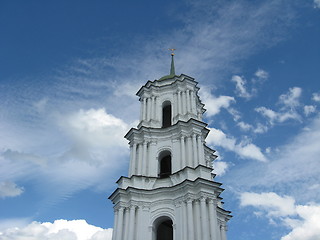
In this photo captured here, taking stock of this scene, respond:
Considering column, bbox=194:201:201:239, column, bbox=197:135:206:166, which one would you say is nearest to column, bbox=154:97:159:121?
column, bbox=197:135:206:166

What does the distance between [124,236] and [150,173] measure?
17.6 ft

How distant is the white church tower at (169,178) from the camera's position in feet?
76.1

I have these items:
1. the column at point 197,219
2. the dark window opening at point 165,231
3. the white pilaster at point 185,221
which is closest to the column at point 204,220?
the column at point 197,219

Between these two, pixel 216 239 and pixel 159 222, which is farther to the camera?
pixel 159 222

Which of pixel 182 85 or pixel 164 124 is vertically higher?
pixel 182 85

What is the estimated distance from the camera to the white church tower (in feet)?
76.1

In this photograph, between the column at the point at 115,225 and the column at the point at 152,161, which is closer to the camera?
the column at the point at 115,225

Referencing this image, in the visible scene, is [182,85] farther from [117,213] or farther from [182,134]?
[117,213]

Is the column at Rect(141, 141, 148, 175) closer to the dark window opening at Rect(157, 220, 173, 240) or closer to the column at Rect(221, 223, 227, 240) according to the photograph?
the dark window opening at Rect(157, 220, 173, 240)

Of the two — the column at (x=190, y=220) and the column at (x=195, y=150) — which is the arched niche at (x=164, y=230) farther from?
the column at (x=195, y=150)

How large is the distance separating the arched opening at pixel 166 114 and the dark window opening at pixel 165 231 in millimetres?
9166

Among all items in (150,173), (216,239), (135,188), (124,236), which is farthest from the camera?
(150,173)

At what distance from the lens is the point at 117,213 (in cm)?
2512

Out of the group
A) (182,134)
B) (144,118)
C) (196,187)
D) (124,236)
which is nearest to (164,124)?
(144,118)
